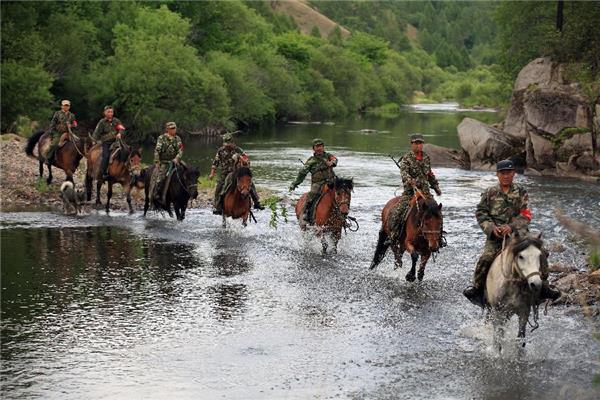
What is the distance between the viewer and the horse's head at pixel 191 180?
22281 mm

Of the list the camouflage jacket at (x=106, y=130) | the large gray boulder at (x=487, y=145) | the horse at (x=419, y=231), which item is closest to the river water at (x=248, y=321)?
the horse at (x=419, y=231)

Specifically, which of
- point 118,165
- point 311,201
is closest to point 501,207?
point 311,201

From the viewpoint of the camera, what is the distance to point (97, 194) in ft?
81.4

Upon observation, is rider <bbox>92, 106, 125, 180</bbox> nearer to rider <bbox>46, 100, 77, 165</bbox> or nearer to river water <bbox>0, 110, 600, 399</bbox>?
rider <bbox>46, 100, 77, 165</bbox>

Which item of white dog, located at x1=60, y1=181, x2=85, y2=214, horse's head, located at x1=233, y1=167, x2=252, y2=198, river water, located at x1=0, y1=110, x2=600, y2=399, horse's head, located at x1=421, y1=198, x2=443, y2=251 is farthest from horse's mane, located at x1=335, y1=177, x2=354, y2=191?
white dog, located at x1=60, y1=181, x2=85, y2=214

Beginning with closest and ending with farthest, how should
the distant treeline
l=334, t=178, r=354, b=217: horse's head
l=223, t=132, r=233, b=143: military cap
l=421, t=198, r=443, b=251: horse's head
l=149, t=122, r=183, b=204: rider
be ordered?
l=421, t=198, r=443, b=251: horse's head < l=334, t=178, r=354, b=217: horse's head < l=223, t=132, r=233, b=143: military cap < l=149, t=122, r=183, b=204: rider < the distant treeline

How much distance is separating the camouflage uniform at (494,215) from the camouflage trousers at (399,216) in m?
3.56

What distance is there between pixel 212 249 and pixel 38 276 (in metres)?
4.35

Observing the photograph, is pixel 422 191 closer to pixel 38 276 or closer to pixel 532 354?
Result: pixel 532 354

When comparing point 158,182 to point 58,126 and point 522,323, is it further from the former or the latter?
point 522,323

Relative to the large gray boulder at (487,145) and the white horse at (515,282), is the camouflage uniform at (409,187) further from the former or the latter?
the large gray boulder at (487,145)

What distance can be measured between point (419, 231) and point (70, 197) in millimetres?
11856

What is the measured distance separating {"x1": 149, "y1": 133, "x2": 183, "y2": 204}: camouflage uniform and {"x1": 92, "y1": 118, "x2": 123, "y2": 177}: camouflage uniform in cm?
209

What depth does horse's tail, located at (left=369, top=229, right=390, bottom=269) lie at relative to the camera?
1650cm
